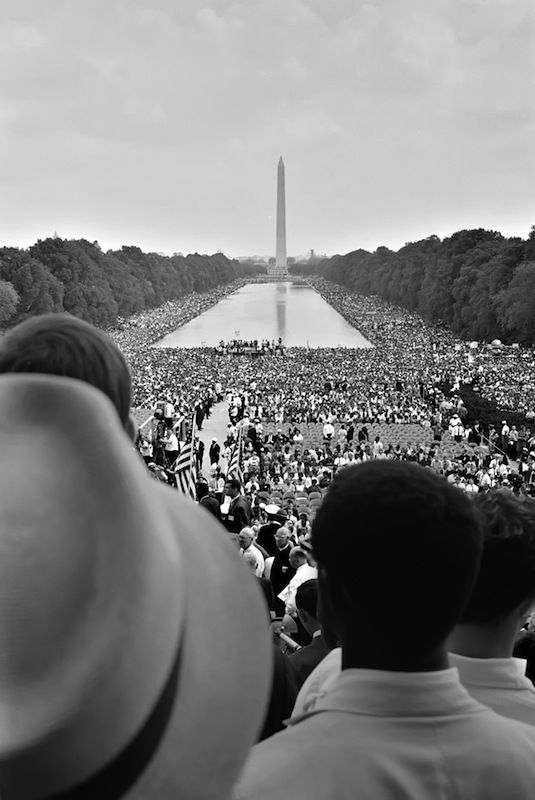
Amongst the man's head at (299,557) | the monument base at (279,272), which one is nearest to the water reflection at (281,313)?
the monument base at (279,272)

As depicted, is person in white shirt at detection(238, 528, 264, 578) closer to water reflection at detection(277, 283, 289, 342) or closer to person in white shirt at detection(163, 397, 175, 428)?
person in white shirt at detection(163, 397, 175, 428)

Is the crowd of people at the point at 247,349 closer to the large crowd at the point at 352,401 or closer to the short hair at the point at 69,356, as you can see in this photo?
the large crowd at the point at 352,401

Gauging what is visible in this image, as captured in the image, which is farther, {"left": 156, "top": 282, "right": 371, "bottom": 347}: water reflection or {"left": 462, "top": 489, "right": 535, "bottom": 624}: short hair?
{"left": 156, "top": 282, "right": 371, "bottom": 347}: water reflection

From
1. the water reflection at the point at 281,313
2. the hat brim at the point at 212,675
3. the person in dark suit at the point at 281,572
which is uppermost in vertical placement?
the hat brim at the point at 212,675

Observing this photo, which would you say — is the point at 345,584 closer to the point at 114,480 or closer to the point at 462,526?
the point at 462,526

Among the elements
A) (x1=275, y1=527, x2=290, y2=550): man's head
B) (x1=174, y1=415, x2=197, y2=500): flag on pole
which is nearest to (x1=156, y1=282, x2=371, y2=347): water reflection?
(x1=174, y1=415, x2=197, y2=500): flag on pole
